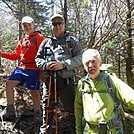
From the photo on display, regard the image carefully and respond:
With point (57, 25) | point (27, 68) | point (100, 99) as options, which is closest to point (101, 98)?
point (100, 99)

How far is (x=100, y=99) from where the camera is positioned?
1.84 meters

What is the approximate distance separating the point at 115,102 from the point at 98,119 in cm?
30

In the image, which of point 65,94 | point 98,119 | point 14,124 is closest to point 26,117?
point 14,124

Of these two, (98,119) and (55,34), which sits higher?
Answer: (55,34)

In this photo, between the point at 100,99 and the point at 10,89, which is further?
the point at 10,89

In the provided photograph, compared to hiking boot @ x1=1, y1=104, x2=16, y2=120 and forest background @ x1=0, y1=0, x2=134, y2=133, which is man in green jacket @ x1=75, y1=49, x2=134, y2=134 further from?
forest background @ x1=0, y1=0, x2=134, y2=133

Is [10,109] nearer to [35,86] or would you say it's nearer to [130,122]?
[35,86]

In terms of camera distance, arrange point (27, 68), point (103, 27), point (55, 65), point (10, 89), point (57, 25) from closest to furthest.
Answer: point (55, 65) < point (57, 25) < point (10, 89) < point (27, 68) < point (103, 27)

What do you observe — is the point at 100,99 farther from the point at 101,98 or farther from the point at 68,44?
the point at 68,44

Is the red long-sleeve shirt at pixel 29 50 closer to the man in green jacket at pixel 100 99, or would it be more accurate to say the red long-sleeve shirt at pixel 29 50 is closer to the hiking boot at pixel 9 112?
the hiking boot at pixel 9 112

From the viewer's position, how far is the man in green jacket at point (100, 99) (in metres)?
1.76

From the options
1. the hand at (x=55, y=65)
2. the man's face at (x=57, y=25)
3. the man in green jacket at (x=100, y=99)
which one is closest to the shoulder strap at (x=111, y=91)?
the man in green jacket at (x=100, y=99)

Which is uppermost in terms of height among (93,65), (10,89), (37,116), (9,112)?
(93,65)

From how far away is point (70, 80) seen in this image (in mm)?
2961
